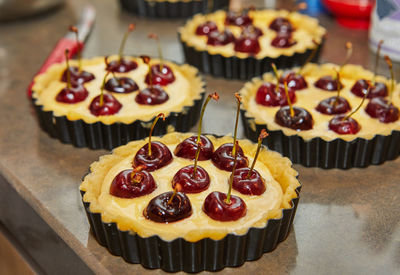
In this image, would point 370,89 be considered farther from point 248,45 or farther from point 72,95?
point 72,95

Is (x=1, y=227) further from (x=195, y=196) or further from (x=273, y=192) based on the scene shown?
(x=273, y=192)

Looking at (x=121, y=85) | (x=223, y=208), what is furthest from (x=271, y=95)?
(x=223, y=208)

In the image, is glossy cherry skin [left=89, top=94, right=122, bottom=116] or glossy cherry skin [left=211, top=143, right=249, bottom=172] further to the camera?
glossy cherry skin [left=89, top=94, right=122, bottom=116]

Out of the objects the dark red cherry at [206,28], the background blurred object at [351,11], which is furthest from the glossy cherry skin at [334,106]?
the background blurred object at [351,11]

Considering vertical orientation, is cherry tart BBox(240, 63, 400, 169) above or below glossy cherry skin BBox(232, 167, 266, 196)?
below

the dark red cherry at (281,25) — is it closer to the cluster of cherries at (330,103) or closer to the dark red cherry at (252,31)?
the dark red cherry at (252,31)

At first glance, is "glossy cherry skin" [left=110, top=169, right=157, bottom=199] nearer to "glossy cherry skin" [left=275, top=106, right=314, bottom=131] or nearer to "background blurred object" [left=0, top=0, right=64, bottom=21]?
"glossy cherry skin" [left=275, top=106, right=314, bottom=131]

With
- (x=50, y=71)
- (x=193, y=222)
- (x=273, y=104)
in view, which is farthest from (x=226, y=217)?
(x=50, y=71)

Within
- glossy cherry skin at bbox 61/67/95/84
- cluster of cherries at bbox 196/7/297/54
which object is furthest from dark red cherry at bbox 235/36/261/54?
glossy cherry skin at bbox 61/67/95/84

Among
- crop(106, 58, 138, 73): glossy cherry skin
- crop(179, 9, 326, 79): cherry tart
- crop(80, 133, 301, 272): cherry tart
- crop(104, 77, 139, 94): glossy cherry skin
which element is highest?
crop(80, 133, 301, 272): cherry tart
